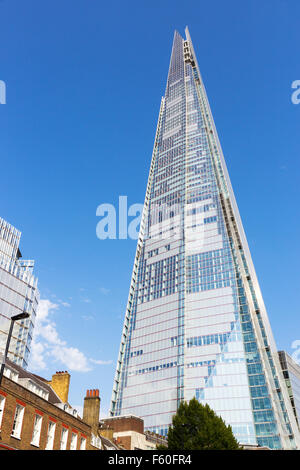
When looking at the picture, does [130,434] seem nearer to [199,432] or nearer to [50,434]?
[199,432]

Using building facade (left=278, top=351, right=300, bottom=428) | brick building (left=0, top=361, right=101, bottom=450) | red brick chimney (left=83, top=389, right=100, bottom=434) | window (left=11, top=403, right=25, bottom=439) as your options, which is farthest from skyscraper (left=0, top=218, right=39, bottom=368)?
building facade (left=278, top=351, right=300, bottom=428)

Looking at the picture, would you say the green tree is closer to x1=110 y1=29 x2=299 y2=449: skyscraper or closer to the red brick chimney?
the red brick chimney

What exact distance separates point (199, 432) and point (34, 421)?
59.3 feet

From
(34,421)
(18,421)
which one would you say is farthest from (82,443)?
(18,421)

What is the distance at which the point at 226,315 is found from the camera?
441ft

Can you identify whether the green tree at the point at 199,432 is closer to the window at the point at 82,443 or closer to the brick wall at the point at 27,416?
the window at the point at 82,443

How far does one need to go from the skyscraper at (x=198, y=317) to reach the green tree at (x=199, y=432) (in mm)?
77630

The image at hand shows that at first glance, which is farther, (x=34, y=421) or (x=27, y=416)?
(x=34, y=421)

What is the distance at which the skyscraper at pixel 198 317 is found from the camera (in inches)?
4692

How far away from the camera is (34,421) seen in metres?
30.2

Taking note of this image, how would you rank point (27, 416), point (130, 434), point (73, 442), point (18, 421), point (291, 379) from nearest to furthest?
point (18, 421) < point (27, 416) < point (73, 442) < point (130, 434) < point (291, 379)

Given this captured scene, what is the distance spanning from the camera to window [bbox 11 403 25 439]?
2804cm

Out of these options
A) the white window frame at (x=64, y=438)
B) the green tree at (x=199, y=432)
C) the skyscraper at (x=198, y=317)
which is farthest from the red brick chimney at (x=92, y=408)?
the skyscraper at (x=198, y=317)

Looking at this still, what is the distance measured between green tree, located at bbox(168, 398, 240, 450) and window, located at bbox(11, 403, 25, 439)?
62.4 ft
